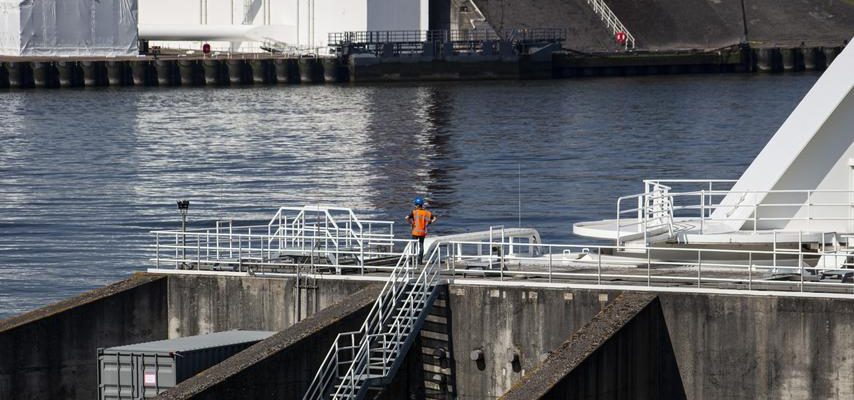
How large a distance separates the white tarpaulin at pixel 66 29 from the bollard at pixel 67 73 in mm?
6945

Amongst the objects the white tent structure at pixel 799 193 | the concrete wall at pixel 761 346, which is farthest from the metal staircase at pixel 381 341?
the concrete wall at pixel 761 346

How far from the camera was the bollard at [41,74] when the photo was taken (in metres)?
118

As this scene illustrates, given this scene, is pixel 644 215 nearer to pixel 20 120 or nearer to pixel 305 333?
pixel 305 333

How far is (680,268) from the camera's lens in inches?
1187

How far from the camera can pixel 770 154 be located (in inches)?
1248

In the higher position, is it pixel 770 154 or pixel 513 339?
pixel 770 154

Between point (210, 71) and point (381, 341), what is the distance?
306 feet

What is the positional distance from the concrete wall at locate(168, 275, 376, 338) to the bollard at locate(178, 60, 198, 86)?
8961 centimetres

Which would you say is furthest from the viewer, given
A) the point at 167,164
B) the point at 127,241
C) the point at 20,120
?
the point at 20,120

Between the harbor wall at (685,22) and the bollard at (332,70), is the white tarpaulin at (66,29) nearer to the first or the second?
the bollard at (332,70)

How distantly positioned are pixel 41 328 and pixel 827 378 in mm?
12089

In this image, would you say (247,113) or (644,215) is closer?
(644,215)

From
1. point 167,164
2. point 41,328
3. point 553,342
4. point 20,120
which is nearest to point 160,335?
point 41,328

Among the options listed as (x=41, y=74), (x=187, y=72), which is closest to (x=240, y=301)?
(x=187, y=72)
